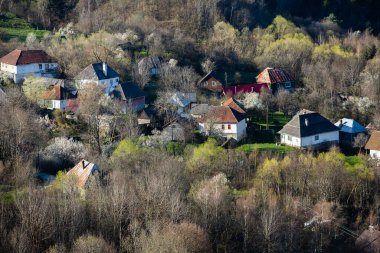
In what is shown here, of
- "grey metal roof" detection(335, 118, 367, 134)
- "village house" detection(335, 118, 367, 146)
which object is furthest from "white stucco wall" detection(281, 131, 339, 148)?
"grey metal roof" detection(335, 118, 367, 134)

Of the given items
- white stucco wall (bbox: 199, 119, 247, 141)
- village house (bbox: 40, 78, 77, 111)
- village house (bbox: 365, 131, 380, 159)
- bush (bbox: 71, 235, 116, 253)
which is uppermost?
village house (bbox: 40, 78, 77, 111)

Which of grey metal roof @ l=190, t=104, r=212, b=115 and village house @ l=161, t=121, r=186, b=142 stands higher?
grey metal roof @ l=190, t=104, r=212, b=115

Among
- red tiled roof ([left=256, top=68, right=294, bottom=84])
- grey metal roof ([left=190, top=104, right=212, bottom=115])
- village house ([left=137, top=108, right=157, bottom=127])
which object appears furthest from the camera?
red tiled roof ([left=256, top=68, right=294, bottom=84])

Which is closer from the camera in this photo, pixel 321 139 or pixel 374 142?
pixel 374 142

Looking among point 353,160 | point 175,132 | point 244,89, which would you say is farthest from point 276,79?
point 175,132

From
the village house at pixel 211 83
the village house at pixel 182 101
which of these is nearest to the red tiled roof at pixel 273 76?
the village house at pixel 211 83

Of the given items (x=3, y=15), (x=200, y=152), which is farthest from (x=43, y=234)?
(x=3, y=15)

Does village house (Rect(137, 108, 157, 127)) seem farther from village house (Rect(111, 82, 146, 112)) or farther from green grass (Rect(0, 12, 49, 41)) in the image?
green grass (Rect(0, 12, 49, 41))

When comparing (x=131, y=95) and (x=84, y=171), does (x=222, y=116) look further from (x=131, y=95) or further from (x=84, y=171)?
(x=84, y=171)

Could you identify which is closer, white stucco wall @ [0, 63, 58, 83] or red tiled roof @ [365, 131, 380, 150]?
red tiled roof @ [365, 131, 380, 150]
